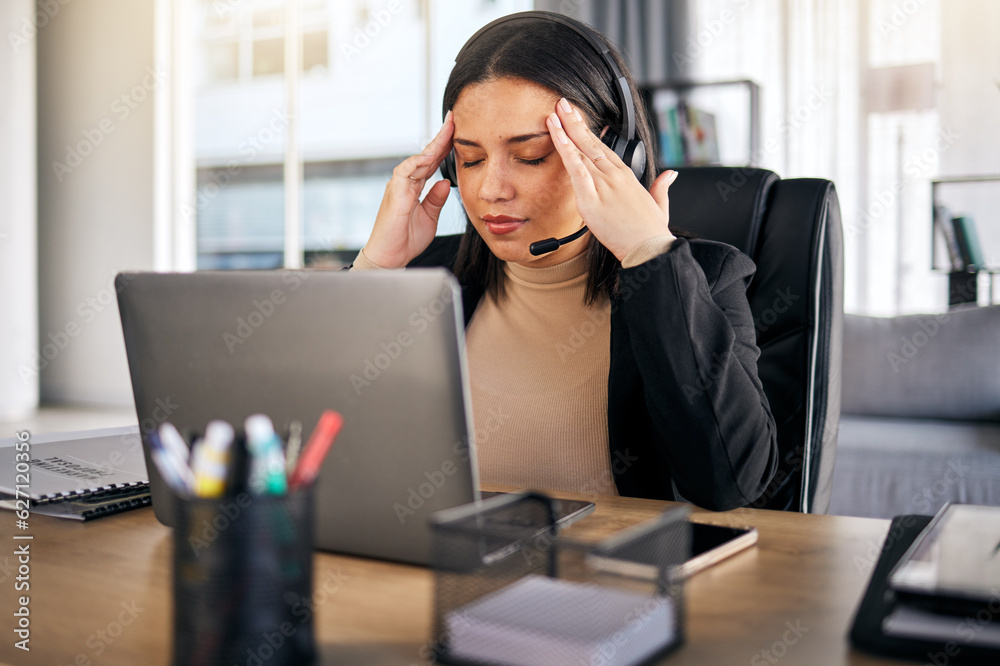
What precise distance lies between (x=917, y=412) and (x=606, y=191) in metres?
1.92

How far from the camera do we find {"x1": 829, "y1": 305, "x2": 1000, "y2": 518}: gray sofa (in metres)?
2.08

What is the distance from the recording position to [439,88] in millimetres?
4207

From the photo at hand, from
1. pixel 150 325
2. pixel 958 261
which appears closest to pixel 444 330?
pixel 150 325

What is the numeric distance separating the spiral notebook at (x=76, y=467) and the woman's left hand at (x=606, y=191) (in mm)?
536

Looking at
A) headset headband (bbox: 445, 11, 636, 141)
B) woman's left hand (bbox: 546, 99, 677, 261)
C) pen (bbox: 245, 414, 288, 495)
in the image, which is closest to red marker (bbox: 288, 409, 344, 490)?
pen (bbox: 245, 414, 288, 495)

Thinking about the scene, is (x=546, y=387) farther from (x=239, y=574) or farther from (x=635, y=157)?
(x=239, y=574)

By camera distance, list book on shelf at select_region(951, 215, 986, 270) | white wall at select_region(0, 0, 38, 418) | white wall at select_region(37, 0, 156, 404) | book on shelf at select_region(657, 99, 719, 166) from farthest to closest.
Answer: white wall at select_region(37, 0, 156, 404) < white wall at select_region(0, 0, 38, 418) < book on shelf at select_region(657, 99, 719, 166) < book on shelf at select_region(951, 215, 986, 270)

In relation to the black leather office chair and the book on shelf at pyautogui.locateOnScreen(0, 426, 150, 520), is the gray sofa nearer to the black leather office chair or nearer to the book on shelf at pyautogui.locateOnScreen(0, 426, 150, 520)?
the black leather office chair

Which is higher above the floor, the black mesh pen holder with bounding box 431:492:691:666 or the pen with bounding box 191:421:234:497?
the pen with bounding box 191:421:234:497

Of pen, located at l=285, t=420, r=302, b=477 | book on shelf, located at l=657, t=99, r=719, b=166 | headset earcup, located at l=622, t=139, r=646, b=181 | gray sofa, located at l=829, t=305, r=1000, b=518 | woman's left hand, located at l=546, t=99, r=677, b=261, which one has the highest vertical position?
book on shelf, located at l=657, t=99, r=719, b=166

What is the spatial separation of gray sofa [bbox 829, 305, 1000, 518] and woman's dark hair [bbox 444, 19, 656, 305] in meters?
1.22

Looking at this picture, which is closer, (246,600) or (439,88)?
(246,600)

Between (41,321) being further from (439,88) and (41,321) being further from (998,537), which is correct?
(998,537)

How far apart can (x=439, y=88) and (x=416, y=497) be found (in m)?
3.87
